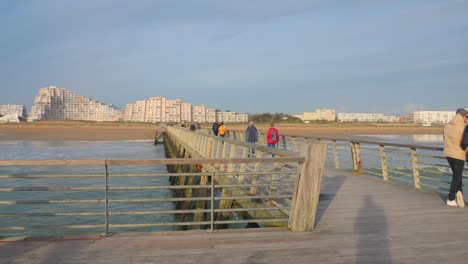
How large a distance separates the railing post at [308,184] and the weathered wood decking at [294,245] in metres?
0.20

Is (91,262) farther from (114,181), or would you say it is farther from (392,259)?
(114,181)

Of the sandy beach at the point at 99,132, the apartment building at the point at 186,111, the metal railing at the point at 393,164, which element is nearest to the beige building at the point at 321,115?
the apartment building at the point at 186,111

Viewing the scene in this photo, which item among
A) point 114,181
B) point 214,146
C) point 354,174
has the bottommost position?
point 114,181

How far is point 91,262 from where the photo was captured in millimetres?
3723

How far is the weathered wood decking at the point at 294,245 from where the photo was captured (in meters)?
3.89

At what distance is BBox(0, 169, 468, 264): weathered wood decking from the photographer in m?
3.89

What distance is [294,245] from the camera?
4.34m

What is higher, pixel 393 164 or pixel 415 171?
pixel 415 171

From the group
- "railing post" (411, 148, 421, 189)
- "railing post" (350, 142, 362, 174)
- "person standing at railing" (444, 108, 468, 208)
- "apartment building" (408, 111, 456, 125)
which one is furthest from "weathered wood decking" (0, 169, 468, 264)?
"apartment building" (408, 111, 456, 125)

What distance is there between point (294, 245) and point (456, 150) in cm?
383

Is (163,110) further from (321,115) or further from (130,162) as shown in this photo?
(130,162)

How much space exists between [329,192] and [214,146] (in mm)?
4089

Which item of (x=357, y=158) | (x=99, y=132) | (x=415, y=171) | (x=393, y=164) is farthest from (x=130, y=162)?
(x=99, y=132)

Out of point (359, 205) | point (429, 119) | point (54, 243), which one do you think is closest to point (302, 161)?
point (359, 205)
